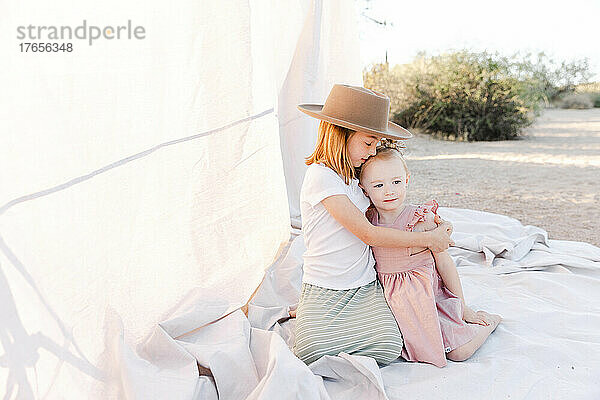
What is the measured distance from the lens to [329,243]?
1822mm

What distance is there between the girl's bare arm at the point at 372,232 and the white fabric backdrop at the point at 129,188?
409 millimetres

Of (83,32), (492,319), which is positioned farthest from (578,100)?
(83,32)

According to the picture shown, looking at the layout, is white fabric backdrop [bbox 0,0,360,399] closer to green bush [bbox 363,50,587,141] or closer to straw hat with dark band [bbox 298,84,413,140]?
straw hat with dark band [bbox 298,84,413,140]

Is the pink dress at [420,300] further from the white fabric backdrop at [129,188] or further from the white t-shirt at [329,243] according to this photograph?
the white fabric backdrop at [129,188]

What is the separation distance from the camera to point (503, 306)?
6.88 ft

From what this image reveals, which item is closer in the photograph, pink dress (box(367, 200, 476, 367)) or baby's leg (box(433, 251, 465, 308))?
pink dress (box(367, 200, 476, 367))

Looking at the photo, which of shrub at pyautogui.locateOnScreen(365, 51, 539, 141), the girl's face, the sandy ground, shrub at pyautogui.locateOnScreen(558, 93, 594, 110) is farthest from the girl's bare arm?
shrub at pyautogui.locateOnScreen(558, 93, 594, 110)

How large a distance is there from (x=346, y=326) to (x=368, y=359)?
132 mm

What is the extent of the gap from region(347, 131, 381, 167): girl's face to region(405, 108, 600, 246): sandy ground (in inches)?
88.6

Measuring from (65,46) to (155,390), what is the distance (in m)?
0.83

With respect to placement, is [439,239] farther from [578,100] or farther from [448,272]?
[578,100]

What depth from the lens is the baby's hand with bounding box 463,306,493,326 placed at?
6.11ft

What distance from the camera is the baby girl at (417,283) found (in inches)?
68.2

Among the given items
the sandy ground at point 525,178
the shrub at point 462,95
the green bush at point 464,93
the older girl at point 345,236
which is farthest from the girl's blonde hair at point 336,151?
the shrub at point 462,95
